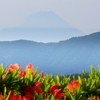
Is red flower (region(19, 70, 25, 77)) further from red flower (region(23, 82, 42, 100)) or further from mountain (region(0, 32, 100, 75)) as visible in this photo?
mountain (region(0, 32, 100, 75))

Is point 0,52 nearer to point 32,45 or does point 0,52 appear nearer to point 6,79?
point 32,45

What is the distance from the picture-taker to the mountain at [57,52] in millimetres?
108188

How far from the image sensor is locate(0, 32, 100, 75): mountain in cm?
10819

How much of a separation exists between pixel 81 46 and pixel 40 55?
17335 millimetres

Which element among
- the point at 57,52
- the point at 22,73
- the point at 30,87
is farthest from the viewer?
the point at 57,52

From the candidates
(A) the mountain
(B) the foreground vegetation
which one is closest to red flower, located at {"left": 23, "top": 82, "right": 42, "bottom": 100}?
(B) the foreground vegetation

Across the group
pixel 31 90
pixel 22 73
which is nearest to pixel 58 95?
pixel 31 90

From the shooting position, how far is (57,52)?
127 m

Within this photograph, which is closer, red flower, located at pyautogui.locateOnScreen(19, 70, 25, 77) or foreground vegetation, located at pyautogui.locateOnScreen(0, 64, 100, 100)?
foreground vegetation, located at pyautogui.locateOnScreen(0, 64, 100, 100)

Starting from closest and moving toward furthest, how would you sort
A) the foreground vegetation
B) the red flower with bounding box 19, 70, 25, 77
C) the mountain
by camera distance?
the foreground vegetation
the red flower with bounding box 19, 70, 25, 77
the mountain

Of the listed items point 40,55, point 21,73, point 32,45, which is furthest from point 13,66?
point 40,55

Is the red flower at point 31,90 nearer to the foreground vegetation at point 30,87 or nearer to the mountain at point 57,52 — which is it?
the foreground vegetation at point 30,87

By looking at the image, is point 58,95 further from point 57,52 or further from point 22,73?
point 57,52

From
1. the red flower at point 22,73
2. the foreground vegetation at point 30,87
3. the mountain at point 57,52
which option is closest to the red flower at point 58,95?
the foreground vegetation at point 30,87
